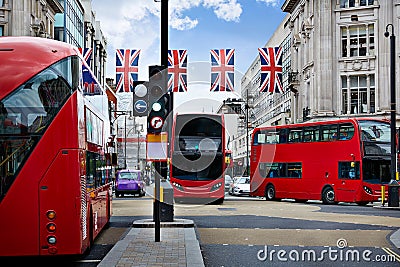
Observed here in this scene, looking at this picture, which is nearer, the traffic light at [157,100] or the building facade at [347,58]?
the traffic light at [157,100]

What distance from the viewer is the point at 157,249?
1178 cm

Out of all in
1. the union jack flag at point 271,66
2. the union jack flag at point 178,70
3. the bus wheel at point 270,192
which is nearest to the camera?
the union jack flag at point 178,70

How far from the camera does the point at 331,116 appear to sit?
47750 mm

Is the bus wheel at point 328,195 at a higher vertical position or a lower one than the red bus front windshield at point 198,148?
lower

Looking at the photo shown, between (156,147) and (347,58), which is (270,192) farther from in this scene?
(156,147)

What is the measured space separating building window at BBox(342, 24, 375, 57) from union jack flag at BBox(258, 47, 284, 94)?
70.0ft

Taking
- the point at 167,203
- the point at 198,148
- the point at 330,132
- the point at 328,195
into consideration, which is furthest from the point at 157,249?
the point at 328,195

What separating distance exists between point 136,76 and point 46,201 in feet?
61.1

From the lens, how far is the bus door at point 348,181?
1153 inches

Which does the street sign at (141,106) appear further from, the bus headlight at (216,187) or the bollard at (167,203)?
the bus headlight at (216,187)

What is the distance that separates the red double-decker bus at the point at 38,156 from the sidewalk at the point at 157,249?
4.08ft

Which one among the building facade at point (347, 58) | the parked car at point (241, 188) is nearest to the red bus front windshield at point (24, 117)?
the parked car at point (241, 188)

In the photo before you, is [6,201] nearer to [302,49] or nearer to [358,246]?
[358,246]

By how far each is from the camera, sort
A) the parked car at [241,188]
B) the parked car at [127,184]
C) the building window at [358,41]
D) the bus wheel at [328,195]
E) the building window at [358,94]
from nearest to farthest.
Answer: the bus wheel at [328,195] < the parked car at [127,184] < the parked car at [241,188] < the building window at [358,94] < the building window at [358,41]
